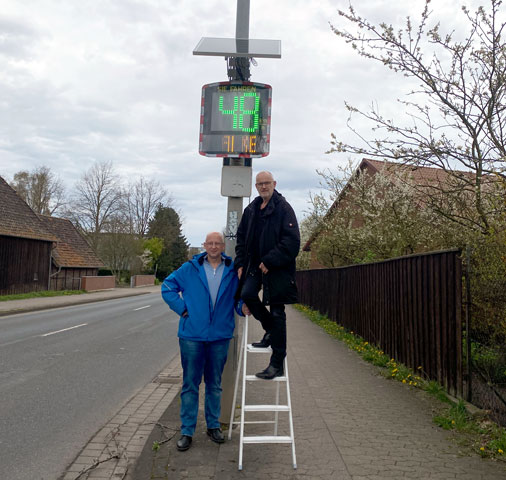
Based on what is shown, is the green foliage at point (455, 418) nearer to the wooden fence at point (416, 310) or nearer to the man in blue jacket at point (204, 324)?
the wooden fence at point (416, 310)

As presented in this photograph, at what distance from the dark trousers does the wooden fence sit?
242cm

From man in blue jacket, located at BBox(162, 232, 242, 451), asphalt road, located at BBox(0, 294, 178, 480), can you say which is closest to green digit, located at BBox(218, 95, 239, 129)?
man in blue jacket, located at BBox(162, 232, 242, 451)

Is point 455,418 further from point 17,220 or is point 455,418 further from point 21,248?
point 17,220

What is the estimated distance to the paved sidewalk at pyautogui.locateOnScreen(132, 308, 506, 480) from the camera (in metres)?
3.67

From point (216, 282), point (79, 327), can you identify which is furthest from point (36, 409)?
point (79, 327)

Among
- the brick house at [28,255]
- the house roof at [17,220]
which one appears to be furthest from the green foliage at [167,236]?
the house roof at [17,220]

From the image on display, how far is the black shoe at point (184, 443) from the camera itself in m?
4.12

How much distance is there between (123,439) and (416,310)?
14.4 ft

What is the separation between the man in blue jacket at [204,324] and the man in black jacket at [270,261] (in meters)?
0.19

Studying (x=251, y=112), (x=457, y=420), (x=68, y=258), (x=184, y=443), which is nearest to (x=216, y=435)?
(x=184, y=443)

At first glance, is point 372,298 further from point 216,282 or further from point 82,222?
point 82,222

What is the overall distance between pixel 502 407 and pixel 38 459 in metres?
4.72

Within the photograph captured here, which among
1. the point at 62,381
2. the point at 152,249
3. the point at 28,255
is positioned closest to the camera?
the point at 62,381

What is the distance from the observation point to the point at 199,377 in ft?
14.5
